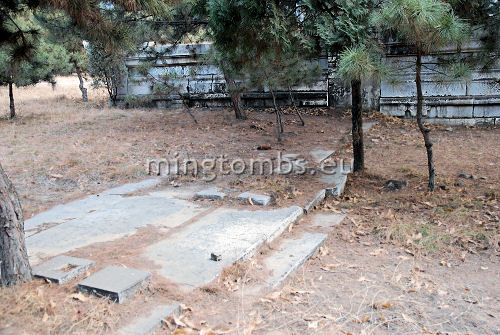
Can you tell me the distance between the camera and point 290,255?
3.63m

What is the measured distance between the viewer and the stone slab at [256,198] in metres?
4.83

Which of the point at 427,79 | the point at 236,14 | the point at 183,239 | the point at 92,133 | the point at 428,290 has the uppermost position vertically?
the point at 236,14

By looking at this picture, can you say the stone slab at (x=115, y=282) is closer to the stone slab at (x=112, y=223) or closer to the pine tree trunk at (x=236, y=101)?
the stone slab at (x=112, y=223)

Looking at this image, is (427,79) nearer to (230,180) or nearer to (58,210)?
(230,180)

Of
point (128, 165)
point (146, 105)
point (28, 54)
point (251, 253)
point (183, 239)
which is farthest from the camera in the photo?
point (146, 105)

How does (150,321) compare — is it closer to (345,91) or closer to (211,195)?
(211,195)

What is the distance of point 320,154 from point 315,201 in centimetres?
240

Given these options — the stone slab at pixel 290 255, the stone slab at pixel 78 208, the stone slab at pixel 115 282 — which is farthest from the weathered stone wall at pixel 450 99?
the stone slab at pixel 115 282

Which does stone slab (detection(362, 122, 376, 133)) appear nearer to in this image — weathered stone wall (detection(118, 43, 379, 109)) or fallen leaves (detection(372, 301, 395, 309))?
weathered stone wall (detection(118, 43, 379, 109))

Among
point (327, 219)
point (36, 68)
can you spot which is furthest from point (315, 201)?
point (36, 68)

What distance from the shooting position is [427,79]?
9.93 m

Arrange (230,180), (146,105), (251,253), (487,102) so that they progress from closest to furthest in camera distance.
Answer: (251,253) < (230,180) < (487,102) < (146,105)

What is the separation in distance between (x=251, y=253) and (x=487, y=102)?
848cm

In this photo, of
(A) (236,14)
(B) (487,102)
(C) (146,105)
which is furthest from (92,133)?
(B) (487,102)
